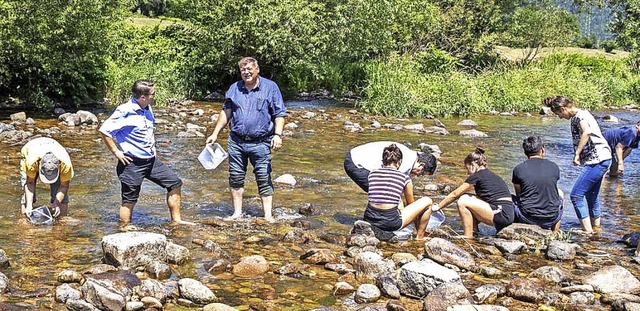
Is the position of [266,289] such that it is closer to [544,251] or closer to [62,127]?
[544,251]

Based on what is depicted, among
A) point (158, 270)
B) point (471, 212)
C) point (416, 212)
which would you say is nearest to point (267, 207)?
point (416, 212)

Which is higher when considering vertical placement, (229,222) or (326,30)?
(326,30)

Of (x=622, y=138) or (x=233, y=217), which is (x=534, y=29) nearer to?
(x=622, y=138)

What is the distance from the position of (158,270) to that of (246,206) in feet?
12.0

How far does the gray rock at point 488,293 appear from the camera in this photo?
19.3ft

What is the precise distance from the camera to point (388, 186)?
26.2 feet

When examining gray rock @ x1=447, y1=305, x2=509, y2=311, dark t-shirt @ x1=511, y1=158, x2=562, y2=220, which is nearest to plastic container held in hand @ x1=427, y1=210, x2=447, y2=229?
dark t-shirt @ x1=511, y1=158, x2=562, y2=220

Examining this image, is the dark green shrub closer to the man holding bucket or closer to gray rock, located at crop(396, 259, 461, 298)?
the man holding bucket

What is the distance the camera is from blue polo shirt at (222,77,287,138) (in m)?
8.53

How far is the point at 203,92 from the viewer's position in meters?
27.8

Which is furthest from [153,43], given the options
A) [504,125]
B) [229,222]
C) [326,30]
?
[229,222]

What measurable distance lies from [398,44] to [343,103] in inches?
212

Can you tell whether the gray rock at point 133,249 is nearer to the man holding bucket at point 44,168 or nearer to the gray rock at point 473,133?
the man holding bucket at point 44,168

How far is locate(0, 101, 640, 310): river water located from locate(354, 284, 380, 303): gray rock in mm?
160
